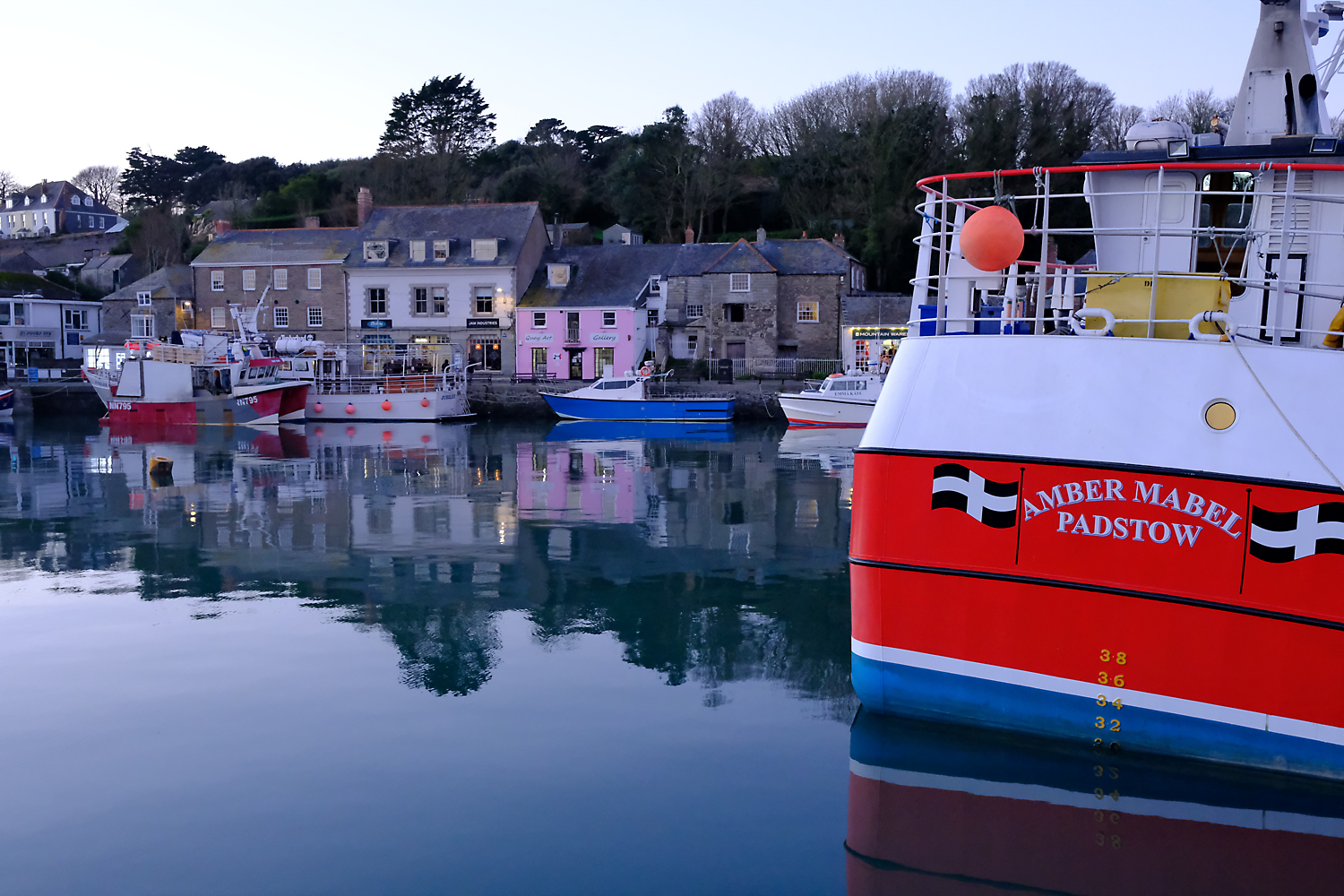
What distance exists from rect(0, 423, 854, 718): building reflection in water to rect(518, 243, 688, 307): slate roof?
19421mm

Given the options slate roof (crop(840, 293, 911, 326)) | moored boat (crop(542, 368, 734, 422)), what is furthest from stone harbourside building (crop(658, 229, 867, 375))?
moored boat (crop(542, 368, 734, 422))

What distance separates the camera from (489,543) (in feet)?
44.5

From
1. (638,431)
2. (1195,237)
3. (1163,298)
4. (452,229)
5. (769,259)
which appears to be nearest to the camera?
(1163,298)

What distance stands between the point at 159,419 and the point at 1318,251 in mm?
36845

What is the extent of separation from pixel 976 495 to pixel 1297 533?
171 centimetres

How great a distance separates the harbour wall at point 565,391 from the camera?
126ft

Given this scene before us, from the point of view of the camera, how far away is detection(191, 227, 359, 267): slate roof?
48188mm

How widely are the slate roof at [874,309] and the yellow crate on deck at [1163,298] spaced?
1370 inches

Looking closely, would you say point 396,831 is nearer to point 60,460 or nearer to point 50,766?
point 50,766

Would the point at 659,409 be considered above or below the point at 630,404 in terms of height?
below

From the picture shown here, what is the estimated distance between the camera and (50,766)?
20.9 ft

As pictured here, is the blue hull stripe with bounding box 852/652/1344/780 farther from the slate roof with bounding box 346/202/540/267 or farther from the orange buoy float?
the slate roof with bounding box 346/202/540/267

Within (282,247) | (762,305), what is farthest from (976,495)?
(282,247)

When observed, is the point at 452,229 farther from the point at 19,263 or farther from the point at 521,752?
the point at 521,752
